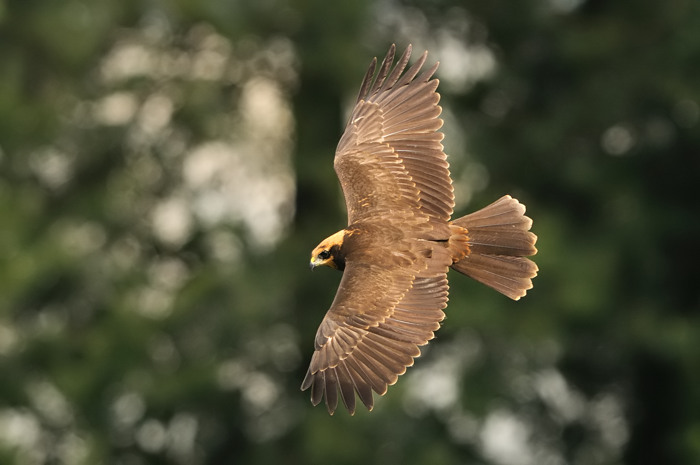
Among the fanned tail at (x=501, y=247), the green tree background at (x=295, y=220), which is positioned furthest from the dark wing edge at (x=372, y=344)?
the green tree background at (x=295, y=220)

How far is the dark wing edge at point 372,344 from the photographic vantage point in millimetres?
6266

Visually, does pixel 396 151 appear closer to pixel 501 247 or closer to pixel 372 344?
pixel 501 247

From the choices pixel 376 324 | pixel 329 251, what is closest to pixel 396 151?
pixel 329 251

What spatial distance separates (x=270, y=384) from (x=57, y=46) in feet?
15.7

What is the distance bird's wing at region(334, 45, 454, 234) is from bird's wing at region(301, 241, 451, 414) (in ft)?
1.11

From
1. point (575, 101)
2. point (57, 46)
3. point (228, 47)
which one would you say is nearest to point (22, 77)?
point (57, 46)

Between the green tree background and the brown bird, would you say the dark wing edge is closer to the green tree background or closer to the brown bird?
the brown bird

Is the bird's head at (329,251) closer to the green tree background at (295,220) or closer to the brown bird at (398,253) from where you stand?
the brown bird at (398,253)

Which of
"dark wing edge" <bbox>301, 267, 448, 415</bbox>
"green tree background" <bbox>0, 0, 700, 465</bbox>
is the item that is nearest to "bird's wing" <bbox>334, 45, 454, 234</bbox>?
"dark wing edge" <bbox>301, 267, 448, 415</bbox>

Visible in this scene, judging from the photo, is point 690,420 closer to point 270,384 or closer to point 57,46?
point 270,384

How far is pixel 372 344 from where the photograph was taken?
6.46 meters

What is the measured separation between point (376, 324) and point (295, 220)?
35.6 feet

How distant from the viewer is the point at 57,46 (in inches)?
643

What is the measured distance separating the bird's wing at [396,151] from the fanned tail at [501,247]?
167 millimetres
